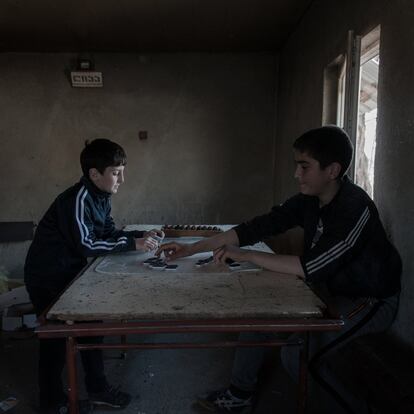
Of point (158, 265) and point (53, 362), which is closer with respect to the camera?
point (158, 265)

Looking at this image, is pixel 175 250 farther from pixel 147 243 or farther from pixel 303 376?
pixel 303 376

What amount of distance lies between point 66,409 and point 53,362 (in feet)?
0.85

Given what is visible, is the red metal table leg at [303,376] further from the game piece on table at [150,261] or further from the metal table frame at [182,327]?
the game piece on table at [150,261]

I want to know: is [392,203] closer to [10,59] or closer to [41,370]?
[41,370]

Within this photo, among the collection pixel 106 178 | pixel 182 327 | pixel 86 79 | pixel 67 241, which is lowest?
pixel 182 327

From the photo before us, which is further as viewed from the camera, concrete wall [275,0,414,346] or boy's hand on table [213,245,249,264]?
boy's hand on table [213,245,249,264]

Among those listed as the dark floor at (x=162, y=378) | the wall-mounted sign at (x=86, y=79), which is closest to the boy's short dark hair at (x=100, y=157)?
the dark floor at (x=162, y=378)

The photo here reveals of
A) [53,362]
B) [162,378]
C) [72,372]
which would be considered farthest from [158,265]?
[162,378]

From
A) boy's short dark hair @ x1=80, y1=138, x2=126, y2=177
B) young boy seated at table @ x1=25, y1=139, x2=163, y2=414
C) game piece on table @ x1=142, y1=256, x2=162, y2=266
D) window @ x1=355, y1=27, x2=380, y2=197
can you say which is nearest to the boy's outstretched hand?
young boy seated at table @ x1=25, y1=139, x2=163, y2=414

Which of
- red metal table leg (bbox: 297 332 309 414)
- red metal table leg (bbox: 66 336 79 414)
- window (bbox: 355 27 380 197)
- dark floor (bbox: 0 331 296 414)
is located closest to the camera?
red metal table leg (bbox: 66 336 79 414)

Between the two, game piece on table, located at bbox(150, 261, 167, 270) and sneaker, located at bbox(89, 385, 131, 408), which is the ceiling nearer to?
game piece on table, located at bbox(150, 261, 167, 270)

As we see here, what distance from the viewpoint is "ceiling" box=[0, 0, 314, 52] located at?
3.40 m

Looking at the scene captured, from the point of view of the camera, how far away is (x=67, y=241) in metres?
2.03

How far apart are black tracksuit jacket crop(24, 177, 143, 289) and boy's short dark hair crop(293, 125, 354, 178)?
1.03 meters
